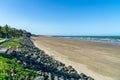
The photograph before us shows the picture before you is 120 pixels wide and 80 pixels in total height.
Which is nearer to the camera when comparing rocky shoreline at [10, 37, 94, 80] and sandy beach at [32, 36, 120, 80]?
rocky shoreline at [10, 37, 94, 80]

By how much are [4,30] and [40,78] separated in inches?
2760

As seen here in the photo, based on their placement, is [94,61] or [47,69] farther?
[94,61]

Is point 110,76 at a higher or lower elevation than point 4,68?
lower

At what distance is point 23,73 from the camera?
591 inches

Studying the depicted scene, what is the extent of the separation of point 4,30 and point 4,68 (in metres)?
68.4

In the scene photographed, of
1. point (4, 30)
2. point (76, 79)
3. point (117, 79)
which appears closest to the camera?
point (76, 79)

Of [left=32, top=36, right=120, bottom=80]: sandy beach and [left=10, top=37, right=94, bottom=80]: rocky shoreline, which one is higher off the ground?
[left=10, top=37, right=94, bottom=80]: rocky shoreline

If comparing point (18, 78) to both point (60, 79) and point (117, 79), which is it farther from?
point (117, 79)

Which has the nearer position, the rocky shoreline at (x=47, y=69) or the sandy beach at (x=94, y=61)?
the rocky shoreline at (x=47, y=69)

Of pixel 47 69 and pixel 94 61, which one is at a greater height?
pixel 47 69

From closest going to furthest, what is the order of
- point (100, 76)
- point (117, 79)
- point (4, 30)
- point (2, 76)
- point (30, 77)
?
point (2, 76)
point (30, 77)
point (117, 79)
point (100, 76)
point (4, 30)

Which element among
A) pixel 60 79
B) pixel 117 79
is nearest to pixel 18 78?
pixel 60 79

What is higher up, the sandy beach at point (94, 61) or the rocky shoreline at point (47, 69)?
the rocky shoreline at point (47, 69)

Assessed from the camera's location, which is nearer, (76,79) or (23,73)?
(23,73)
